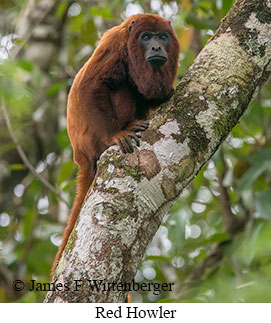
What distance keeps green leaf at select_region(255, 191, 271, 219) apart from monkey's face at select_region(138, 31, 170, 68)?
1187 mm

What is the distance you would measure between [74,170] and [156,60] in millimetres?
1862

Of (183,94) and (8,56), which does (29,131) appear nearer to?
(8,56)

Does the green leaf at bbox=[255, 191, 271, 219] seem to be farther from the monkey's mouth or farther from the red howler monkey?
the monkey's mouth

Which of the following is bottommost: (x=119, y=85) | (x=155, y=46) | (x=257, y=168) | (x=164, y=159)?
(x=164, y=159)

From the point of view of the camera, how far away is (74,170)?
4469mm

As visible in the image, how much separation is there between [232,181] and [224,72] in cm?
208

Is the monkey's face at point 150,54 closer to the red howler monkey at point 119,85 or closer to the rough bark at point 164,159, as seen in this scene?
the red howler monkey at point 119,85

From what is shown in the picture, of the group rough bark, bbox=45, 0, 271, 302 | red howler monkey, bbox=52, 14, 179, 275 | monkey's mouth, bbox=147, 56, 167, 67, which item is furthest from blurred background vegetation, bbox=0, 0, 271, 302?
rough bark, bbox=45, 0, 271, 302

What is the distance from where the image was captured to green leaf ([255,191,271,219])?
10.7ft

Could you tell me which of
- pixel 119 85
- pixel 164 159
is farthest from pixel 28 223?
pixel 164 159

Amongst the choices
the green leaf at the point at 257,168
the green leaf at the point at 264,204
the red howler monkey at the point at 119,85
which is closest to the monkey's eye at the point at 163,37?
the red howler monkey at the point at 119,85

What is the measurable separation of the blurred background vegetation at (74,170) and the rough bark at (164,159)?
1394 mm

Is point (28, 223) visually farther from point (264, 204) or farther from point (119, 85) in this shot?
point (264, 204)

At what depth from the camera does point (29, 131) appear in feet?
16.1
